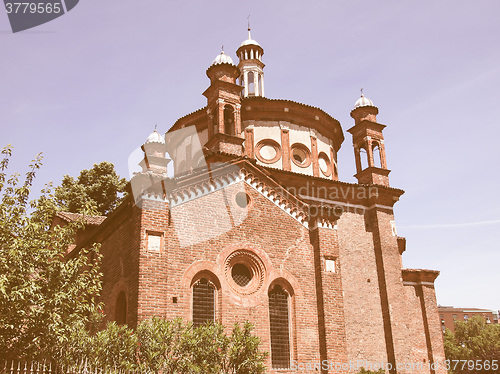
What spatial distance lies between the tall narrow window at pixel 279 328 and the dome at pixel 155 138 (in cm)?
683

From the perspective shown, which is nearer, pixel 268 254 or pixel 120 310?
pixel 120 310

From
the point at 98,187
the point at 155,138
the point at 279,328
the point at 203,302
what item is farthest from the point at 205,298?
the point at 98,187

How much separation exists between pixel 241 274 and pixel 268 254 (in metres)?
1.08

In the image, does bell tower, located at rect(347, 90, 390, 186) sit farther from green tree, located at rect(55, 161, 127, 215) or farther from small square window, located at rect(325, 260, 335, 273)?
green tree, located at rect(55, 161, 127, 215)

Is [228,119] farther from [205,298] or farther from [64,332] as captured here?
[64,332]

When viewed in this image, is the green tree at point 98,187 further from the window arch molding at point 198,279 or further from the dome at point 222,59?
the window arch molding at point 198,279

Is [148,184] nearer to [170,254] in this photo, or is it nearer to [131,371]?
[170,254]

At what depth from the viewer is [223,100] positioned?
798 inches

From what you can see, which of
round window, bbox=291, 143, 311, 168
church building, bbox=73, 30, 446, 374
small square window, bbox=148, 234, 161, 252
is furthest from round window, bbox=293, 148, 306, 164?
A: small square window, bbox=148, 234, 161, 252

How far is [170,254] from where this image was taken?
521 inches

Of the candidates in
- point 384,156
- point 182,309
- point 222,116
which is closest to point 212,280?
point 182,309

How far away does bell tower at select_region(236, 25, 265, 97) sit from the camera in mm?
28250

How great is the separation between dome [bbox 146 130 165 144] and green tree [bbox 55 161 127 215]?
14873mm

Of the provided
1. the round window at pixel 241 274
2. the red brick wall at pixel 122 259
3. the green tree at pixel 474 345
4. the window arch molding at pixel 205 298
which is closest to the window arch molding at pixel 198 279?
the window arch molding at pixel 205 298
